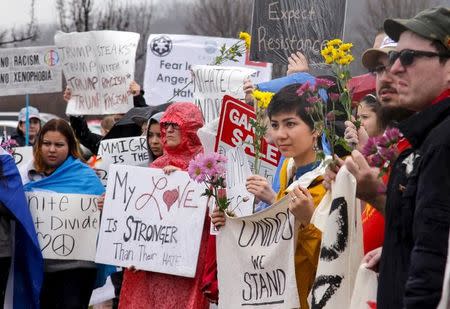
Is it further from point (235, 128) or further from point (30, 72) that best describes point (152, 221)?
point (30, 72)

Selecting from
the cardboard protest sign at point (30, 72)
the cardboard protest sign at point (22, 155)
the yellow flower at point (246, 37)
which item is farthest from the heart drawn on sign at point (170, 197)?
the cardboard protest sign at point (30, 72)

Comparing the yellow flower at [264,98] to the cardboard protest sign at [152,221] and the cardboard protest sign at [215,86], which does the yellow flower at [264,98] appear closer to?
the cardboard protest sign at [152,221]

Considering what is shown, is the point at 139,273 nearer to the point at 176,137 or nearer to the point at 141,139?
the point at 176,137

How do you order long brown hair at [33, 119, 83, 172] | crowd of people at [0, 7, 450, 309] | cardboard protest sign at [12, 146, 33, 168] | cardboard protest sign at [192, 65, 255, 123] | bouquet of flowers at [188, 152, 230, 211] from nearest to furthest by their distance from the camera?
1. crowd of people at [0, 7, 450, 309]
2. bouquet of flowers at [188, 152, 230, 211]
3. cardboard protest sign at [192, 65, 255, 123]
4. long brown hair at [33, 119, 83, 172]
5. cardboard protest sign at [12, 146, 33, 168]

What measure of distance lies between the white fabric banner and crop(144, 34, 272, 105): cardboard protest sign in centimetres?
717

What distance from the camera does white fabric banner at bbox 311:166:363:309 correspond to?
5.08 meters

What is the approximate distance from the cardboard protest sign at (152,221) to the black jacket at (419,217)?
3450mm

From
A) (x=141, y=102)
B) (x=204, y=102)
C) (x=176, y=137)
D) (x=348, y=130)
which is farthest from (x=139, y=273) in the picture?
(x=141, y=102)

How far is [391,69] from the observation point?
4.49 m

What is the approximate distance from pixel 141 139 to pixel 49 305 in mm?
1654

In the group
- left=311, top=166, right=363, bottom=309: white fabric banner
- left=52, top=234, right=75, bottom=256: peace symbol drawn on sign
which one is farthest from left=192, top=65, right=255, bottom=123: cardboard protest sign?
left=311, top=166, right=363, bottom=309: white fabric banner

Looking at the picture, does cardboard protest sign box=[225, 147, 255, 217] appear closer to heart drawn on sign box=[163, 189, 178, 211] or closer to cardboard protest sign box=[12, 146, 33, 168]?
heart drawn on sign box=[163, 189, 178, 211]

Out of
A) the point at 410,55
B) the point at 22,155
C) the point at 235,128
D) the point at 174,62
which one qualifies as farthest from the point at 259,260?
the point at 174,62

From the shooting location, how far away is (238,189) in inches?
278
